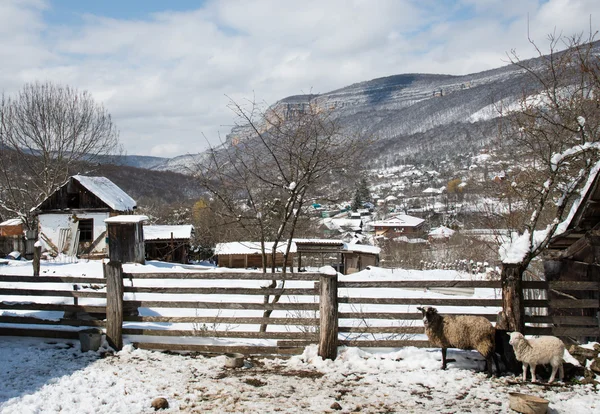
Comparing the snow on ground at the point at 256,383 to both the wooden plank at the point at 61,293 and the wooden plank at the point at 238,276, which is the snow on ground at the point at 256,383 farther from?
the wooden plank at the point at 238,276

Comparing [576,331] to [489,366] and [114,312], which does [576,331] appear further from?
[114,312]

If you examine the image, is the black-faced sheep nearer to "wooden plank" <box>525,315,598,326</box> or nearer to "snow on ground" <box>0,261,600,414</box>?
"snow on ground" <box>0,261,600,414</box>

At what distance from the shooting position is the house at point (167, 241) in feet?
130

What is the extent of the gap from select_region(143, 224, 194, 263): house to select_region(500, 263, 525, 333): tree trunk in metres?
33.7

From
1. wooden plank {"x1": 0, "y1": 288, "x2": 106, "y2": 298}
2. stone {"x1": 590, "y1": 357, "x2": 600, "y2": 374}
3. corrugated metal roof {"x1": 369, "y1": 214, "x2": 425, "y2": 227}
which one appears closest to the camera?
stone {"x1": 590, "y1": 357, "x2": 600, "y2": 374}

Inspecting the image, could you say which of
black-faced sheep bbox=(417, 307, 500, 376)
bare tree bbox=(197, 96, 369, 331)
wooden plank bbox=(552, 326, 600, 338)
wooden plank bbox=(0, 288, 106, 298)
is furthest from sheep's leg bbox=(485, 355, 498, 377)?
wooden plank bbox=(0, 288, 106, 298)

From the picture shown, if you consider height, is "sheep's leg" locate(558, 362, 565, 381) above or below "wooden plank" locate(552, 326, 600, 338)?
below

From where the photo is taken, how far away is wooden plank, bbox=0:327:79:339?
27.8 feet

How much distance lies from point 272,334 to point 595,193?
20.1 feet

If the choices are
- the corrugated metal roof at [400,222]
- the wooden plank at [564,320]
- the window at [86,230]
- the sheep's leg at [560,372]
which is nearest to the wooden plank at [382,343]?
the wooden plank at [564,320]

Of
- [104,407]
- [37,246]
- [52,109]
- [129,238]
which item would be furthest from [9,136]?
[104,407]

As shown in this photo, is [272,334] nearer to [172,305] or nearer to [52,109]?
[172,305]

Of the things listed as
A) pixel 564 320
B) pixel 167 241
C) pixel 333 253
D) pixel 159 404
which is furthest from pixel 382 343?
pixel 167 241

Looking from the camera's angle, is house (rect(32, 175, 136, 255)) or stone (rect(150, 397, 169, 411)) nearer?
stone (rect(150, 397, 169, 411))
